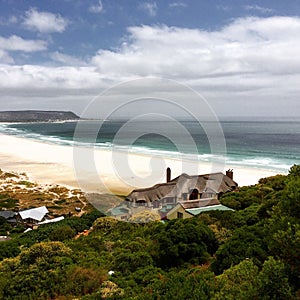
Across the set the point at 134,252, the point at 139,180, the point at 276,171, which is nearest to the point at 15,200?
the point at 139,180

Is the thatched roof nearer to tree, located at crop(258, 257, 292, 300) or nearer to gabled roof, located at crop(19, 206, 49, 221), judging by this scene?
gabled roof, located at crop(19, 206, 49, 221)

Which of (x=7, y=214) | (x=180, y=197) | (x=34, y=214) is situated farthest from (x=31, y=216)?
(x=180, y=197)

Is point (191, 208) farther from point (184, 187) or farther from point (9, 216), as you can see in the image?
point (9, 216)

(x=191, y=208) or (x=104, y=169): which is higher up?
(x=191, y=208)

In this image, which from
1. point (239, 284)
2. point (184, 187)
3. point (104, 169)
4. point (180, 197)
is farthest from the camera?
point (104, 169)

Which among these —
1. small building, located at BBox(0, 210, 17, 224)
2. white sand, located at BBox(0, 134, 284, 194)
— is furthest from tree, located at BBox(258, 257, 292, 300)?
white sand, located at BBox(0, 134, 284, 194)

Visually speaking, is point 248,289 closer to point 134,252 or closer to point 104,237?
point 134,252

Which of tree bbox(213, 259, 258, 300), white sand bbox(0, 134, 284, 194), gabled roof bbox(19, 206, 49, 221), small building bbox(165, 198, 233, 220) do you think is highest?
tree bbox(213, 259, 258, 300)
